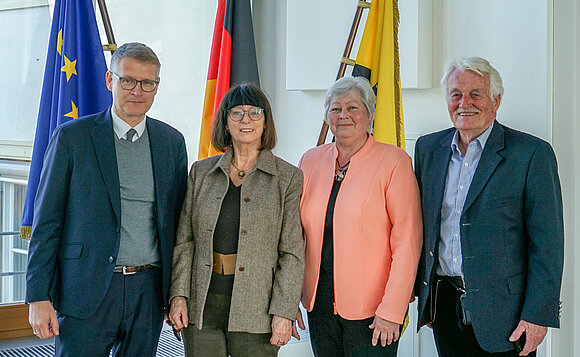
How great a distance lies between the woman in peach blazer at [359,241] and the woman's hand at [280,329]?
0.52 ft

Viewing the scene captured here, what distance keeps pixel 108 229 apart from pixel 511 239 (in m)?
1.33

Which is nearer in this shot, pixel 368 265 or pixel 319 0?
pixel 368 265

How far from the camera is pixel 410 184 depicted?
2.40 meters

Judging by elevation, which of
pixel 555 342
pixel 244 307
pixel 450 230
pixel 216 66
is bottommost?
pixel 555 342

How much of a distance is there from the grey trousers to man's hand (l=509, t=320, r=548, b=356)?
84 centimetres

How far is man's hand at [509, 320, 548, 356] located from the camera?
2.20 m

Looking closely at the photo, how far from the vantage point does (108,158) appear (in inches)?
89.0

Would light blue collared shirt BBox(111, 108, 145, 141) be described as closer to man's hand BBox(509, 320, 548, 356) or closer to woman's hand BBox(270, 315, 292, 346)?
woman's hand BBox(270, 315, 292, 346)

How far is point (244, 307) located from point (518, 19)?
1756 mm

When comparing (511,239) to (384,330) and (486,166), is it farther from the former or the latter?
(384,330)

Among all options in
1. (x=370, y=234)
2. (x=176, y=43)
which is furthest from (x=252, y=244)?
(x=176, y=43)

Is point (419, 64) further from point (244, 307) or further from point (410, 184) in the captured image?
point (244, 307)

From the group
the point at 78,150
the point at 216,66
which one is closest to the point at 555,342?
the point at 78,150

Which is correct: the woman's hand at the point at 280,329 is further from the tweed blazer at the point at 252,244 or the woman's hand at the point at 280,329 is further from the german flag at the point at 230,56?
the german flag at the point at 230,56
